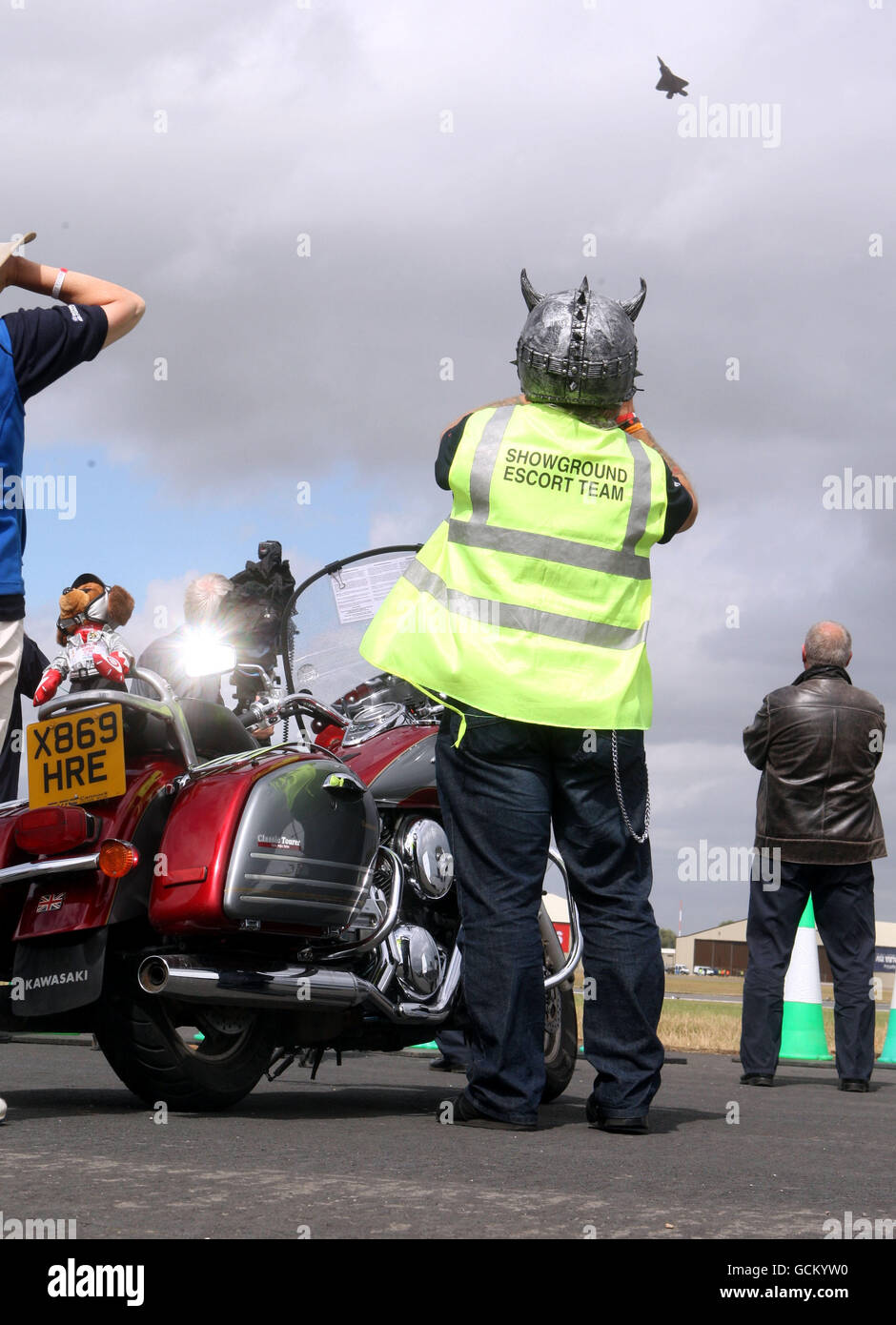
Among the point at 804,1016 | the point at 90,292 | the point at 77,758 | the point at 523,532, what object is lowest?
the point at 804,1016

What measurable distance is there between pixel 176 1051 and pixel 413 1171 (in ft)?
4.07

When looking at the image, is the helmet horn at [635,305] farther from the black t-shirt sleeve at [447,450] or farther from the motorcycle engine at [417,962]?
the motorcycle engine at [417,962]

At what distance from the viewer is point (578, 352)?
4527 mm

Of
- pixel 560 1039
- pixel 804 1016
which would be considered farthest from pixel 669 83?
pixel 804 1016

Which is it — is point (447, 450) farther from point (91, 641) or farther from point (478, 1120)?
point (91, 641)

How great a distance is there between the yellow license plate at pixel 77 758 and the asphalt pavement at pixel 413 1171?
32.9 inches

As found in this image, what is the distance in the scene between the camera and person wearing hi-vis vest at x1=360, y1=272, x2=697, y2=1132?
443cm

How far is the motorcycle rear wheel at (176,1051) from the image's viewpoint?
4562 mm

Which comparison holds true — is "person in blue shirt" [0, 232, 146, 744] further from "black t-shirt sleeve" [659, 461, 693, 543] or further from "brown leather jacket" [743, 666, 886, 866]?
"brown leather jacket" [743, 666, 886, 866]

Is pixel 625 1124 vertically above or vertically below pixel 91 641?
below

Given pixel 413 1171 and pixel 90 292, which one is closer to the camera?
pixel 413 1171
